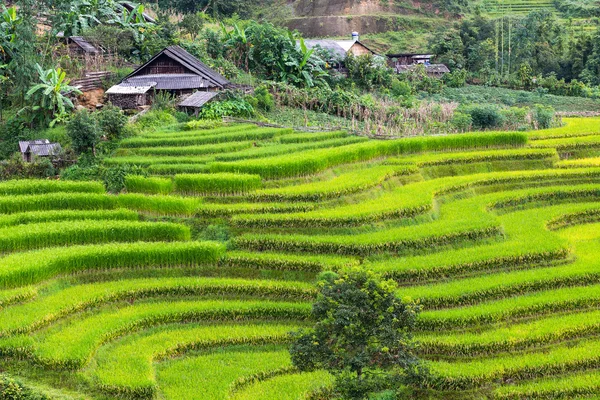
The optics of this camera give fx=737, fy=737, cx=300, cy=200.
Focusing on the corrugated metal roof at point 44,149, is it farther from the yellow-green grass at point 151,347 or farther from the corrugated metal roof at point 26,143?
the yellow-green grass at point 151,347

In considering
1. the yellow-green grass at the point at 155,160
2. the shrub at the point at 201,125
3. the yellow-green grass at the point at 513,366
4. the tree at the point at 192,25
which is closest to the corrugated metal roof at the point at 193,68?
the shrub at the point at 201,125

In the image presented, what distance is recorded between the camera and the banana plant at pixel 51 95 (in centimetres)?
2397

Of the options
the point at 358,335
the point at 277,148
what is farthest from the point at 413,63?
the point at 358,335

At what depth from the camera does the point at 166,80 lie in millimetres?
26672

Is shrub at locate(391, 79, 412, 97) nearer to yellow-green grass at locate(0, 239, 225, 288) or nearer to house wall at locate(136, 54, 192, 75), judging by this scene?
house wall at locate(136, 54, 192, 75)

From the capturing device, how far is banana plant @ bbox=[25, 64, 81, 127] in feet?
78.6

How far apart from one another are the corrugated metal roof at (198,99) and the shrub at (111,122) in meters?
3.13

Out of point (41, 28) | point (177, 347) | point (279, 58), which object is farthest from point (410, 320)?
point (41, 28)

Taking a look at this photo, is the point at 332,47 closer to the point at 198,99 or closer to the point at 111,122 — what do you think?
the point at 198,99

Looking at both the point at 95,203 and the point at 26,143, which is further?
the point at 26,143

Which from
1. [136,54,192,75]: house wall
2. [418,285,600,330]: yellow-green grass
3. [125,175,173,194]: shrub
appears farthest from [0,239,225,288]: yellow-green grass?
[136,54,192,75]: house wall

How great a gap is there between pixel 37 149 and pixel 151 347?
11043mm

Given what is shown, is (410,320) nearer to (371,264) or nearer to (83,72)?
(371,264)

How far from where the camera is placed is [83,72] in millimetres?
27812
